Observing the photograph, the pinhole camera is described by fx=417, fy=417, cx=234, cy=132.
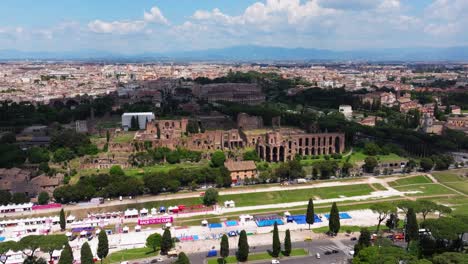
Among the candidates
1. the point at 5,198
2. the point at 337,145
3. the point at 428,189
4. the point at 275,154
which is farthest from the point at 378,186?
the point at 5,198

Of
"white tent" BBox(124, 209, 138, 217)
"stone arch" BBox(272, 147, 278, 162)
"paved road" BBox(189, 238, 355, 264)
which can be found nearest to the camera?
"paved road" BBox(189, 238, 355, 264)

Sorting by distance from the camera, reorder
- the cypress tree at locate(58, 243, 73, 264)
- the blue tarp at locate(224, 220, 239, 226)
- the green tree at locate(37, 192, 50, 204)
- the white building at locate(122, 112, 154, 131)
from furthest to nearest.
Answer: the white building at locate(122, 112, 154, 131)
the green tree at locate(37, 192, 50, 204)
the blue tarp at locate(224, 220, 239, 226)
the cypress tree at locate(58, 243, 73, 264)

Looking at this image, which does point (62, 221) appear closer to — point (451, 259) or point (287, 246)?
point (287, 246)

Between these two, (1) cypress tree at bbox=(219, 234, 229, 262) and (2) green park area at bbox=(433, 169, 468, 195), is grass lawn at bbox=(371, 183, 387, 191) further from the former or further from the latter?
(1) cypress tree at bbox=(219, 234, 229, 262)

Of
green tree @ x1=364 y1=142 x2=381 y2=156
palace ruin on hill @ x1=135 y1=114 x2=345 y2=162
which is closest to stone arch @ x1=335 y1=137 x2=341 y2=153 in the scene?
palace ruin on hill @ x1=135 y1=114 x2=345 y2=162

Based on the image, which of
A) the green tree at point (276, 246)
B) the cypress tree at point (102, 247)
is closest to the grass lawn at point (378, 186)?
the green tree at point (276, 246)

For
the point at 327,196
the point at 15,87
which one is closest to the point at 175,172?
the point at 327,196

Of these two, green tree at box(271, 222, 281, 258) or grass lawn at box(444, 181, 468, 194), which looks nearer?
green tree at box(271, 222, 281, 258)
